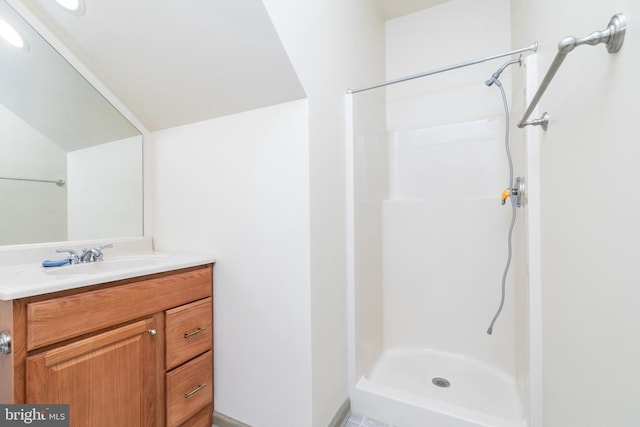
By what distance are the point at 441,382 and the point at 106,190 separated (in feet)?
7.42

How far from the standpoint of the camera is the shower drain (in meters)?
1.62

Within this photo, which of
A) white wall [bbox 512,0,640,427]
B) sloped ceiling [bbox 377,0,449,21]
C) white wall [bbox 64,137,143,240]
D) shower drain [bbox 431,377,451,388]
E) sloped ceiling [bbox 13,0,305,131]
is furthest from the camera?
sloped ceiling [bbox 377,0,449,21]

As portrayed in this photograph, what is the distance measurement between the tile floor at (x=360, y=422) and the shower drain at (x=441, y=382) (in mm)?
448

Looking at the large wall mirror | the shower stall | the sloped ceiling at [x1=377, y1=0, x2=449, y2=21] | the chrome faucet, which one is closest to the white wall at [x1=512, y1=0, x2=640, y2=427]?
the shower stall

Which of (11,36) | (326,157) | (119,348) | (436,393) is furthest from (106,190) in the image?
(436,393)

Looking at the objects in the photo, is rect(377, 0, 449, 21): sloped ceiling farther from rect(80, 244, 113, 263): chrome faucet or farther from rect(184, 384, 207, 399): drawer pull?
rect(184, 384, 207, 399): drawer pull

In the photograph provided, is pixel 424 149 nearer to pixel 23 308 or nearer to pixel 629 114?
pixel 629 114

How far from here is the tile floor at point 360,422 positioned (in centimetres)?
138

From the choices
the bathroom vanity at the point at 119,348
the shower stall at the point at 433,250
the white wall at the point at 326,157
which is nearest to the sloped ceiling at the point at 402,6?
the shower stall at the point at 433,250

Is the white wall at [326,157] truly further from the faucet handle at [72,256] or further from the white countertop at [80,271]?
the faucet handle at [72,256]

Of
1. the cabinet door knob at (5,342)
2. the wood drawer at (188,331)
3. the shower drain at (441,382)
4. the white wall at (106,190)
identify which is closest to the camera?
the cabinet door knob at (5,342)

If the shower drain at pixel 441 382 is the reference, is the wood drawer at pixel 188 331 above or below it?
above

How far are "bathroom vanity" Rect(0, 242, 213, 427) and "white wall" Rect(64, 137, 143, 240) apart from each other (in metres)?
0.29

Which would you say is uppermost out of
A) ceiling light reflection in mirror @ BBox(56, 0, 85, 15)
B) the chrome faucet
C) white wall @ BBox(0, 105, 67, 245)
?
ceiling light reflection in mirror @ BBox(56, 0, 85, 15)
